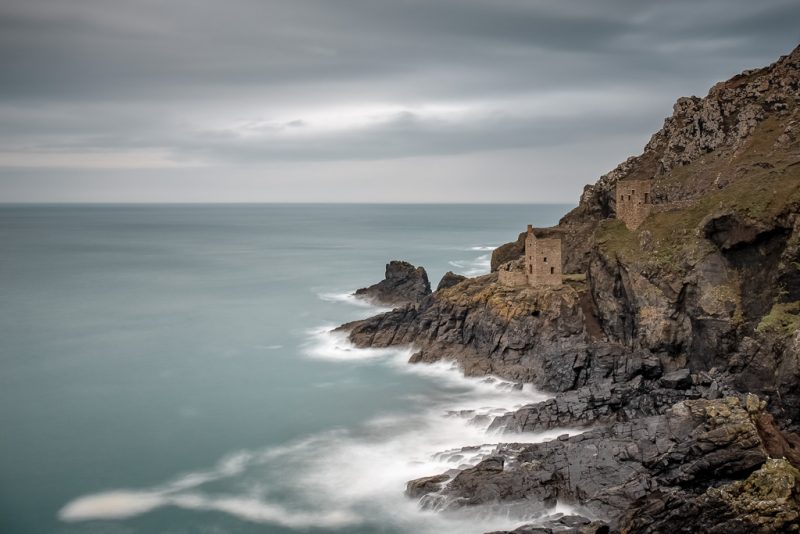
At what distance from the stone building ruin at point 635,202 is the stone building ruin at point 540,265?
5.39 metres

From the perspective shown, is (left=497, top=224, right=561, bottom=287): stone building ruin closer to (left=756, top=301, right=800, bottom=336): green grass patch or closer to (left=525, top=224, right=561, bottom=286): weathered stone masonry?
(left=525, top=224, right=561, bottom=286): weathered stone masonry

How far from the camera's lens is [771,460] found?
2338 centimetres

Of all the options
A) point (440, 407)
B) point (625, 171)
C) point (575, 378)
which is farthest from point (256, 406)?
point (625, 171)

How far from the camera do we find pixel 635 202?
49.2 metres

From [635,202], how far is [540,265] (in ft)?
26.8

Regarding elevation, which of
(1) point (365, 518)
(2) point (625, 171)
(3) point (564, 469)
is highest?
(2) point (625, 171)

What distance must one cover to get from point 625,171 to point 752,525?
4180 centimetres

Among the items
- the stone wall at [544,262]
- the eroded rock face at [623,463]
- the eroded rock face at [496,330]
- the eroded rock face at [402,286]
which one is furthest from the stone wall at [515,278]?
the eroded rock face at [623,463]

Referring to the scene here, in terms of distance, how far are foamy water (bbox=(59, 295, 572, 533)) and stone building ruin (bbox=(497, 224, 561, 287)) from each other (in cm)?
1107

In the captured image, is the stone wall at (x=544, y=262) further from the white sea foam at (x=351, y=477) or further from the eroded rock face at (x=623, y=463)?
the eroded rock face at (x=623, y=463)

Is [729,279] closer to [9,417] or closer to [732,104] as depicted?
[732,104]

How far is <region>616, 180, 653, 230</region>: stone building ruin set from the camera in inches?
1923

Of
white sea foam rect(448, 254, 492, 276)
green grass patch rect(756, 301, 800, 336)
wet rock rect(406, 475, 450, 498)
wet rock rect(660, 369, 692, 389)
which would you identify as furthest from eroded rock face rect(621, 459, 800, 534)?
white sea foam rect(448, 254, 492, 276)

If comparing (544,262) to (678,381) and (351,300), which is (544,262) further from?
(351,300)
